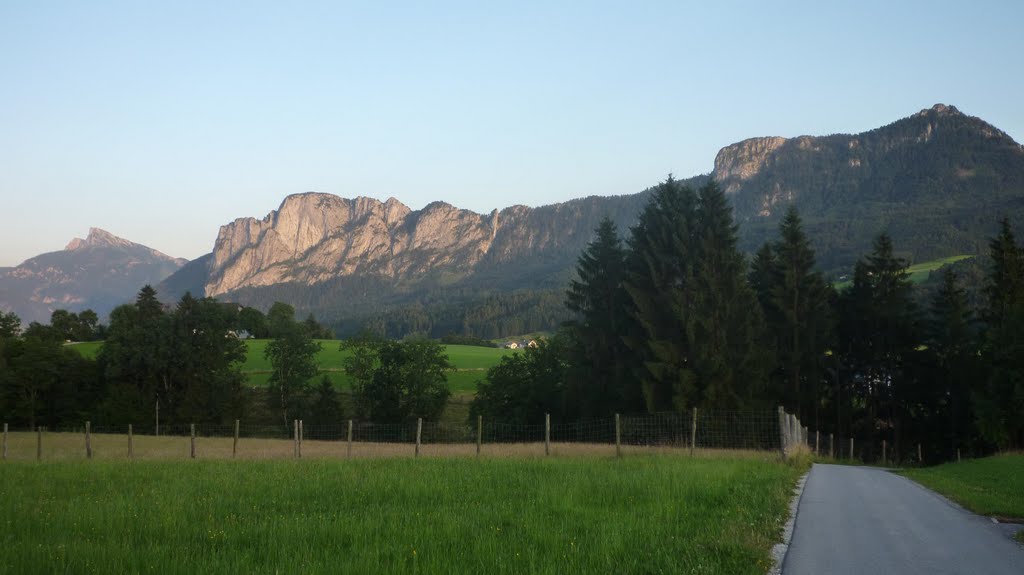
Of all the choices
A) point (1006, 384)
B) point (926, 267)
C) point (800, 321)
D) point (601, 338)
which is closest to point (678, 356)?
point (601, 338)

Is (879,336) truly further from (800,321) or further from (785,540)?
(785,540)

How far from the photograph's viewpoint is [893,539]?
9.71 m

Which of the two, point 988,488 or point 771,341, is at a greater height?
point 771,341

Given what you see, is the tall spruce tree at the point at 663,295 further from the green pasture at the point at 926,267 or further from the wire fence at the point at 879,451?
the green pasture at the point at 926,267

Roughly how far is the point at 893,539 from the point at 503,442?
2880 cm

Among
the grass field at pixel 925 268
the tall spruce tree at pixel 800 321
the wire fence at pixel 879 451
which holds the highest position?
the grass field at pixel 925 268

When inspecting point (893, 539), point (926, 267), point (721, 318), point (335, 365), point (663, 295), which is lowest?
point (335, 365)

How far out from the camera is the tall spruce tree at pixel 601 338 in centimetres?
4397

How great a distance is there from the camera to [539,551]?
7863 millimetres

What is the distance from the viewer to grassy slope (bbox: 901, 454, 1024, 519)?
508 inches

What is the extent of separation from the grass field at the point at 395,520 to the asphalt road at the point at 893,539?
45cm

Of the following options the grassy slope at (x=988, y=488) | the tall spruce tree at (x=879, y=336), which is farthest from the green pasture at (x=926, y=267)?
the grassy slope at (x=988, y=488)

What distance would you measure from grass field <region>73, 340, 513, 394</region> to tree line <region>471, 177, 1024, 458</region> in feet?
76.4

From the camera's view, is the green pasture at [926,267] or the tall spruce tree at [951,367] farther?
the green pasture at [926,267]
